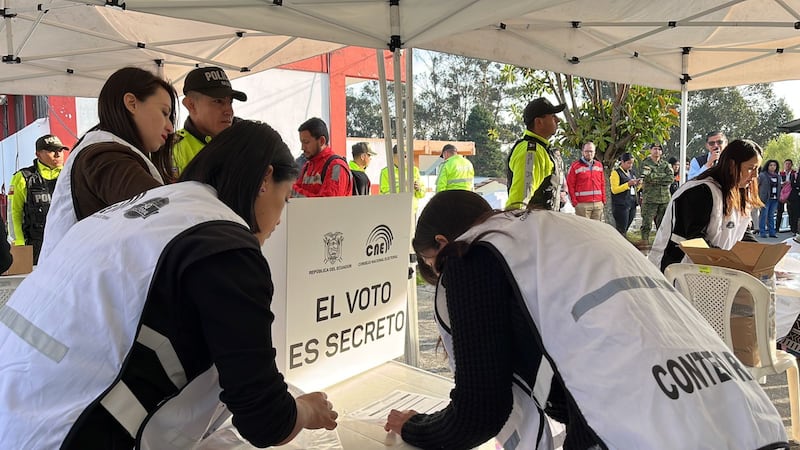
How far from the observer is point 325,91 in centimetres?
953

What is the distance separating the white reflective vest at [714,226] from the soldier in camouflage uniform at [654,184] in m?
5.69

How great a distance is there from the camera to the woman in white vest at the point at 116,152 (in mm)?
1496

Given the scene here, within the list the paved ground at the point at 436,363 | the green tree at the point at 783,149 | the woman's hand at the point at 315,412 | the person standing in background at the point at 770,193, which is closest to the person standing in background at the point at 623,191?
the paved ground at the point at 436,363

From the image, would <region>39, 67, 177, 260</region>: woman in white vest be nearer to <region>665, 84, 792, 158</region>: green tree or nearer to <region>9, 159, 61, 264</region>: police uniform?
<region>9, 159, 61, 264</region>: police uniform

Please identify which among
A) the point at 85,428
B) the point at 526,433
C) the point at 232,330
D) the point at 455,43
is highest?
the point at 455,43

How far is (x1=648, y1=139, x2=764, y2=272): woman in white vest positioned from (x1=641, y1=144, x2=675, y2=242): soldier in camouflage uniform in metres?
5.75

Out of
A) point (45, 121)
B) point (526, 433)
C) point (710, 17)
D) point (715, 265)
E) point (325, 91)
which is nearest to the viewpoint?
point (526, 433)

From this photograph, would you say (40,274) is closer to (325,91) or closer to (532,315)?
(532,315)

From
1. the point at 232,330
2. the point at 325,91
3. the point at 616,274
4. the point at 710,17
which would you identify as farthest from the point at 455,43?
the point at 325,91

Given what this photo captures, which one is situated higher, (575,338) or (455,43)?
(455,43)

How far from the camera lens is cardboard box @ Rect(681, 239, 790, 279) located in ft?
7.79

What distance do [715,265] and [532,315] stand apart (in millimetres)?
1913

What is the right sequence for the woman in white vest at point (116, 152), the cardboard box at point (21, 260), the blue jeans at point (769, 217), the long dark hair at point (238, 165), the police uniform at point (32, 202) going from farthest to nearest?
the blue jeans at point (769, 217) < the police uniform at point (32, 202) < the cardboard box at point (21, 260) < the woman in white vest at point (116, 152) < the long dark hair at point (238, 165)

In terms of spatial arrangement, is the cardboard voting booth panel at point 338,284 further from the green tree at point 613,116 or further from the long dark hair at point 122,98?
the green tree at point 613,116
